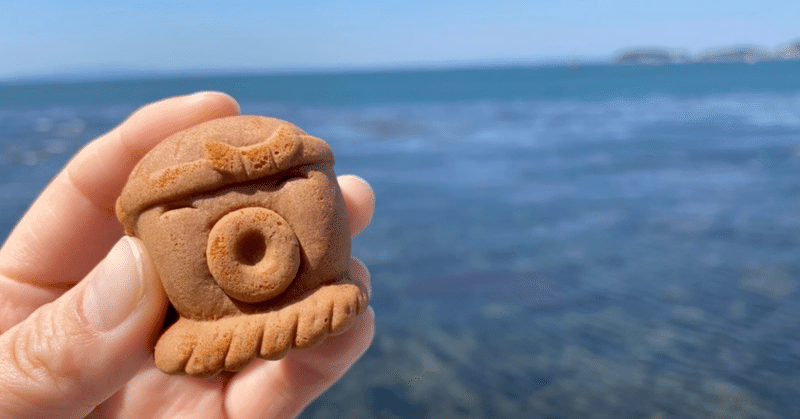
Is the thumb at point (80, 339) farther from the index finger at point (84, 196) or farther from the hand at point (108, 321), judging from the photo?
the index finger at point (84, 196)

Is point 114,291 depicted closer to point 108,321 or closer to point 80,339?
point 108,321

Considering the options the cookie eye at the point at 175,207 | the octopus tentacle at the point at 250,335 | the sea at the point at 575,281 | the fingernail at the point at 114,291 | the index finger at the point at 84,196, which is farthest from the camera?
the sea at the point at 575,281

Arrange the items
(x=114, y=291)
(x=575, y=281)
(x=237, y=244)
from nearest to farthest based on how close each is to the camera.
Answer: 1. (x=114, y=291)
2. (x=237, y=244)
3. (x=575, y=281)

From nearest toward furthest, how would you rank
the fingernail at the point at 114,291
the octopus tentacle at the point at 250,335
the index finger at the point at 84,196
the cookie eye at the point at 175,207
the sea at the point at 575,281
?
the fingernail at the point at 114,291 → the octopus tentacle at the point at 250,335 → the cookie eye at the point at 175,207 → the index finger at the point at 84,196 → the sea at the point at 575,281

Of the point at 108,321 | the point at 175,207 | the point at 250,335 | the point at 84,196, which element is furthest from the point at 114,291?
the point at 84,196

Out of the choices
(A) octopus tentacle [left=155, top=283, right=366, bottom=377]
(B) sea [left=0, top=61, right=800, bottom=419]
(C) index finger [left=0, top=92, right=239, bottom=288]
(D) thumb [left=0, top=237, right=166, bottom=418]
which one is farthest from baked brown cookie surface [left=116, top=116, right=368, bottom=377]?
(B) sea [left=0, top=61, right=800, bottom=419]

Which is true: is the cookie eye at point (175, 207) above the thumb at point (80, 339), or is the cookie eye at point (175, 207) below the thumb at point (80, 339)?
above

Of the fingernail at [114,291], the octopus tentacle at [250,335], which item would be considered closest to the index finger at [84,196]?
the fingernail at [114,291]
